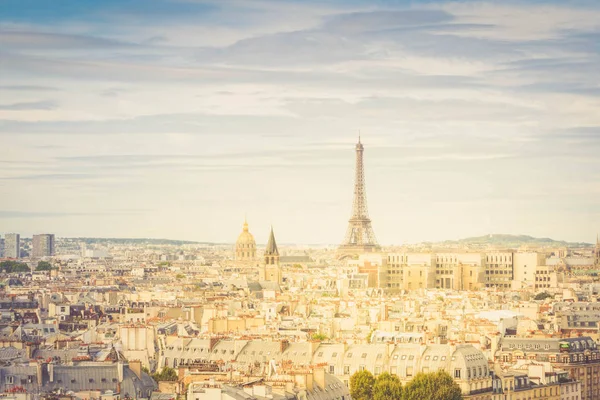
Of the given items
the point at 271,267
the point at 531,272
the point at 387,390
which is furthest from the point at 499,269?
the point at 387,390

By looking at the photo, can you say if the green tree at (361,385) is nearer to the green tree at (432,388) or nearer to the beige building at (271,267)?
the green tree at (432,388)

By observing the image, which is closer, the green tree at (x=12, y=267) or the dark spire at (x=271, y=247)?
the dark spire at (x=271, y=247)

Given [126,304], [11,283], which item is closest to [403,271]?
[11,283]

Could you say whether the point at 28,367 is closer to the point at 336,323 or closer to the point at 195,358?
the point at 195,358

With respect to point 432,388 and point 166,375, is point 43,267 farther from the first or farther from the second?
point 432,388

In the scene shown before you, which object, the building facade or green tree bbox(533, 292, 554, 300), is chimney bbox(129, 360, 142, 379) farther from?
green tree bbox(533, 292, 554, 300)

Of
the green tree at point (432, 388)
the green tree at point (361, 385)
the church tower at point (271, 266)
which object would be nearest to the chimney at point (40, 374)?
the green tree at point (361, 385)

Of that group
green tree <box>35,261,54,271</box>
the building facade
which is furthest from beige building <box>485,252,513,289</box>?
the building facade

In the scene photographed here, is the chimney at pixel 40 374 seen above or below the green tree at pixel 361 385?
above
